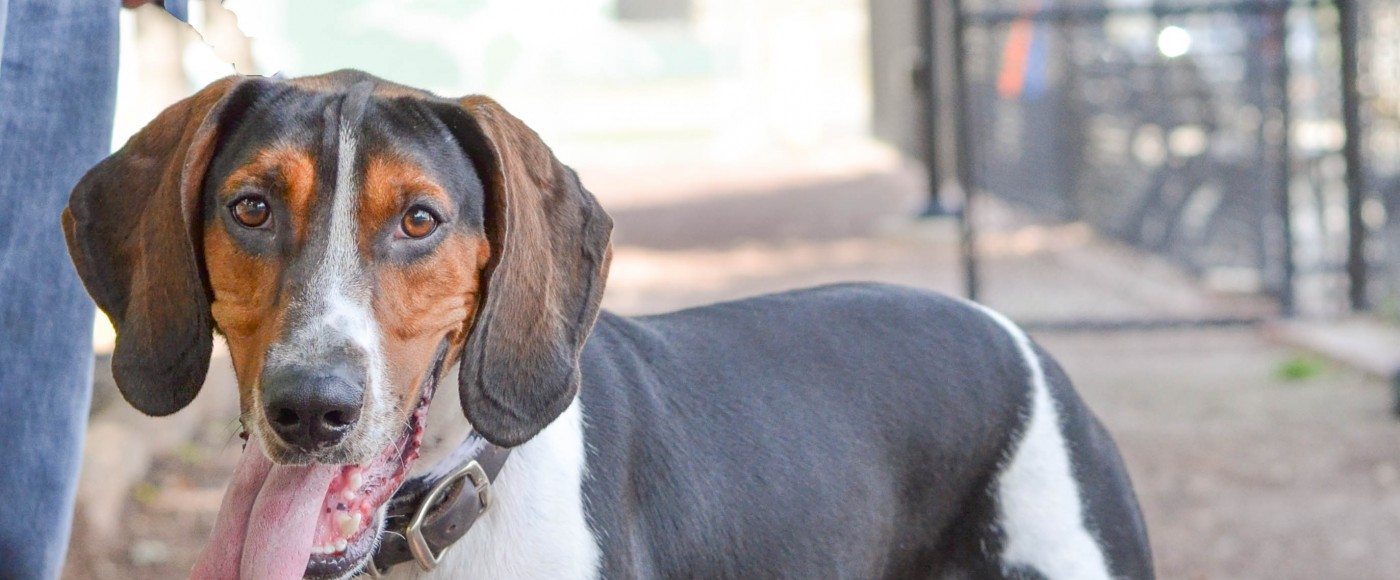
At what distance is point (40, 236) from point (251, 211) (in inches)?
35.0

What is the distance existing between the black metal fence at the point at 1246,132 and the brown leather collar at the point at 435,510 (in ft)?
19.0

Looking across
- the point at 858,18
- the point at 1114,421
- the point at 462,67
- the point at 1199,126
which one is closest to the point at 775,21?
the point at 858,18

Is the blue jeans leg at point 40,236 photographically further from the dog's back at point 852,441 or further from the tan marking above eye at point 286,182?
the dog's back at point 852,441

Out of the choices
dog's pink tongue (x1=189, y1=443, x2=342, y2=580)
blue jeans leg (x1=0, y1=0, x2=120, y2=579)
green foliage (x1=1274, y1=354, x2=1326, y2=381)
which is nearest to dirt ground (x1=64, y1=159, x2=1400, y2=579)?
green foliage (x1=1274, y1=354, x2=1326, y2=381)

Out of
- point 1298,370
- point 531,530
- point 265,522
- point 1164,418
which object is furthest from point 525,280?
point 1298,370

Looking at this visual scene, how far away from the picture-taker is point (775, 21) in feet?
97.9

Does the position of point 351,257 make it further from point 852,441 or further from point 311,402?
point 852,441

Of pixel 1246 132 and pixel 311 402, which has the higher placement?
pixel 311 402

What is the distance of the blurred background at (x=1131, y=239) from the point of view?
5.77 metres

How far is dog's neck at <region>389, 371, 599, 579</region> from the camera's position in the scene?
8.04 feet

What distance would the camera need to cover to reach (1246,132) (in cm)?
948

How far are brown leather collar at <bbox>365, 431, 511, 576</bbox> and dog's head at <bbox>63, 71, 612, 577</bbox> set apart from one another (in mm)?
74

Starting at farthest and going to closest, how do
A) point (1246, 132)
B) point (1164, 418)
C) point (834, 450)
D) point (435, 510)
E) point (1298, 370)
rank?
point (1246, 132) → point (1298, 370) → point (1164, 418) → point (834, 450) → point (435, 510)

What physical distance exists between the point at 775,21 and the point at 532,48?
4.62m
